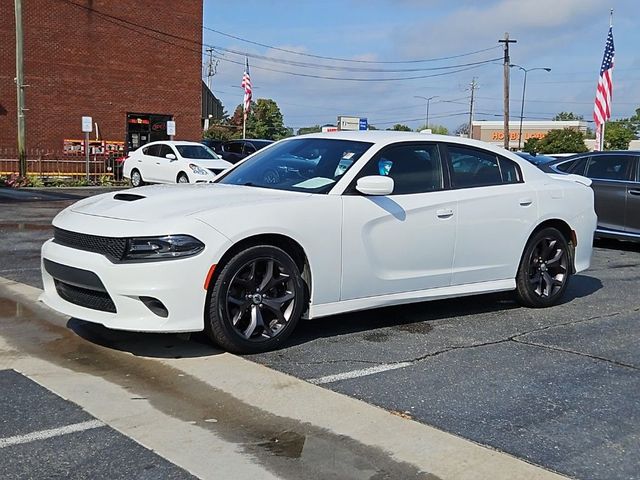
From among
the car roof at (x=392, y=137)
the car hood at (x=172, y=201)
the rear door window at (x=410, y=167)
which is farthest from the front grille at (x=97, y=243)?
the car roof at (x=392, y=137)

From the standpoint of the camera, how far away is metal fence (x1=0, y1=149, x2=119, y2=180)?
2881cm

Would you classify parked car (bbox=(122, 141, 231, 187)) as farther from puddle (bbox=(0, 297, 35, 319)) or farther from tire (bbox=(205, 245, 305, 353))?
tire (bbox=(205, 245, 305, 353))

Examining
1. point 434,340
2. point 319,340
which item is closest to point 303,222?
point 319,340

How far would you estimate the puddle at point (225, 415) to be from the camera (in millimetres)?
3500

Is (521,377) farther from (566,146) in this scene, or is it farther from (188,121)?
(566,146)

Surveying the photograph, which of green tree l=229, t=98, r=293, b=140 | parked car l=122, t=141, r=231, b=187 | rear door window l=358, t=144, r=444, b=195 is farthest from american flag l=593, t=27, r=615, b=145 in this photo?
green tree l=229, t=98, r=293, b=140

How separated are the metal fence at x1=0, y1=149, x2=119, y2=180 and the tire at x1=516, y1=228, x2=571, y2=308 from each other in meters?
23.3

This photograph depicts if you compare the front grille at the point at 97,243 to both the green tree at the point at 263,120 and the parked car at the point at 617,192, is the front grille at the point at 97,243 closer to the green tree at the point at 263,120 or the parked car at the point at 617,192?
the parked car at the point at 617,192

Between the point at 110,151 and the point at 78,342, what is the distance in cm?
2829

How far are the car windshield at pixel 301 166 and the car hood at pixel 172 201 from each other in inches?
8.0

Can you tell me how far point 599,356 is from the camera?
216 inches

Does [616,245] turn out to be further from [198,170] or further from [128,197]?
[198,170]

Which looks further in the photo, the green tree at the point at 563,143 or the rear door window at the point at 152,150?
the green tree at the point at 563,143

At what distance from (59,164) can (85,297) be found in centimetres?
2685
